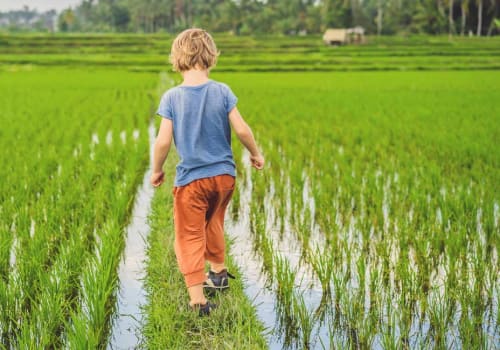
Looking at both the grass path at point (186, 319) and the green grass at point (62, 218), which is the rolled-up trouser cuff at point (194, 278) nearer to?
the grass path at point (186, 319)

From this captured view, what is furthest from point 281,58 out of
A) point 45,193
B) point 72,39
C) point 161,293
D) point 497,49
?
point 161,293

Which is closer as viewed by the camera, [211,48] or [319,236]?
[211,48]

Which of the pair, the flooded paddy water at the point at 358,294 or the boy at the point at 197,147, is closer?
the flooded paddy water at the point at 358,294

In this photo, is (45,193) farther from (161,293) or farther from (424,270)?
(424,270)

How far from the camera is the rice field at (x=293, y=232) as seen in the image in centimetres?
219

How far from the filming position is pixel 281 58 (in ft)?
83.7

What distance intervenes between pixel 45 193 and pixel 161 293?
76.6 inches

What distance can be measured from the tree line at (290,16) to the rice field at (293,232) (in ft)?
54.7

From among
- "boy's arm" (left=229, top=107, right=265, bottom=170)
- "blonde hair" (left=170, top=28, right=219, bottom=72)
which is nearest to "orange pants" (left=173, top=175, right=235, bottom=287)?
"boy's arm" (left=229, top=107, right=265, bottom=170)

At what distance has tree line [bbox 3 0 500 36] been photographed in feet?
127

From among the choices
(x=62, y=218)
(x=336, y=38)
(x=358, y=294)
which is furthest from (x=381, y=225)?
(x=336, y=38)

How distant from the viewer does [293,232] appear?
142 inches

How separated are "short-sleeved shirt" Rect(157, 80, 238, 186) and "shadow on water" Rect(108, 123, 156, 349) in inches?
21.7

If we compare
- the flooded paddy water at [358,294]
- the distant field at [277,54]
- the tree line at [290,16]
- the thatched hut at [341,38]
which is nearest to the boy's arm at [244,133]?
the flooded paddy water at [358,294]
